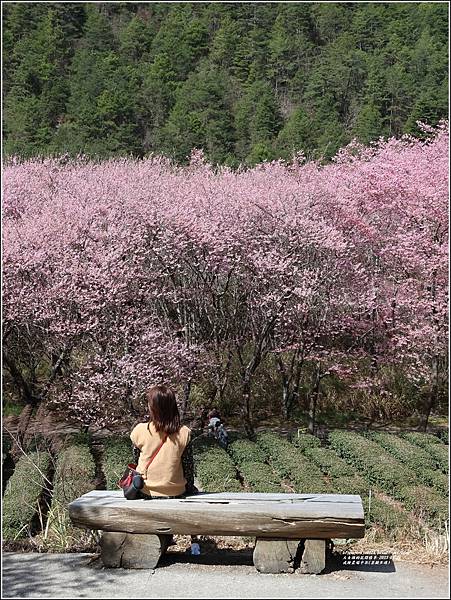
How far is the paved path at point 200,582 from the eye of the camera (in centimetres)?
403

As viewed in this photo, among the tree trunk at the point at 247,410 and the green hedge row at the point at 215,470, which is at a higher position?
the tree trunk at the point at 247,410

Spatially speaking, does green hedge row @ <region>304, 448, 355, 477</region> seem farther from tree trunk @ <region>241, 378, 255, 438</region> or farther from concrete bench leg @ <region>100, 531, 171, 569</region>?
concrete bench leg @ <region>100, 531, 171, 569</region>

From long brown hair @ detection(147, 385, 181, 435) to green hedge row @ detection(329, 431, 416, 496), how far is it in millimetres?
3121

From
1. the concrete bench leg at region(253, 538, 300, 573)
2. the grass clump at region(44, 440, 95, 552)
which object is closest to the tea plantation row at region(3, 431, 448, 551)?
the grass clump at region(44, 440, 95, 552)

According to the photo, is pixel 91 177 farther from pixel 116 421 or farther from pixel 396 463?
pixel 396 463

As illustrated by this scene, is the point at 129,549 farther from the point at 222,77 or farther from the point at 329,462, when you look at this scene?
the point at 222,77

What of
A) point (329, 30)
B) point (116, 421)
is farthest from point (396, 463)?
point (329, 30)

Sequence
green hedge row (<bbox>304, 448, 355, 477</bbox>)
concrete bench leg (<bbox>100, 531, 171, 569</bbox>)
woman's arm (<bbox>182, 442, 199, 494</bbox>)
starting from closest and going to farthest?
concrete bench leg (<bbox>100, 531, 171, 569</bbox>)
woman's arm (<bbox>182, 442, 199, 494</bbox>)
green hedge row (<bbox>304, 448, 355, 477</bbox>)

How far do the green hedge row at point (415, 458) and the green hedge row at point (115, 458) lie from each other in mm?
2969

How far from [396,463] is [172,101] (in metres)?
25.9

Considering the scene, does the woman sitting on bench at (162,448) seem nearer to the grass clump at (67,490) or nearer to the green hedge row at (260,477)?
the grass clump at (67,490)

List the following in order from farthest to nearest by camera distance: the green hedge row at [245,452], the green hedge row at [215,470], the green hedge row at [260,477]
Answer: the green hedge row at [245,452] < the green hedge row at [215,470] < the green hedge row at [260,477]

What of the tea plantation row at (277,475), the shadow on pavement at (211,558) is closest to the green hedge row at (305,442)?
the tea plantation row at (277,475)

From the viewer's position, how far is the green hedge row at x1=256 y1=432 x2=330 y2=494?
6.63 metres
